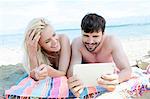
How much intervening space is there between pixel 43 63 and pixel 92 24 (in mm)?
660

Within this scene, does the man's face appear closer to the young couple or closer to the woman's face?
the young couple

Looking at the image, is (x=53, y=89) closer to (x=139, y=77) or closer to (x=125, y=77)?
(x=125, y=77)

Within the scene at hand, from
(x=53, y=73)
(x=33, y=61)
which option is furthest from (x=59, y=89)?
(x=33, y=61)

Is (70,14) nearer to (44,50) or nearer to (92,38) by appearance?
(44,50)

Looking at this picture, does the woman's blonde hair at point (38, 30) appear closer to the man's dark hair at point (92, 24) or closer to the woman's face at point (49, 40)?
the woman's face at point (49, 40)

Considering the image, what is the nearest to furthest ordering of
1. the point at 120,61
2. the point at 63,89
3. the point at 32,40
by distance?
the point at 63,89 → the point at 120,61 → the point at 32,40

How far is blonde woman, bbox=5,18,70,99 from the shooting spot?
8.10ft

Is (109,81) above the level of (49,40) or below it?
below

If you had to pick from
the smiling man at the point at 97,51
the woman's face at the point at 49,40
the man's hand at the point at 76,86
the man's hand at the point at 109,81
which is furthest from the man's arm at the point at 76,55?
the man's hand at the point at 109,81

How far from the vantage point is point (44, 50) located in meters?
2.96

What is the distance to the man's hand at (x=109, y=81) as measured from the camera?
7.32 feet

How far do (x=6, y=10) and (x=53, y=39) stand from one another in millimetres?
9719

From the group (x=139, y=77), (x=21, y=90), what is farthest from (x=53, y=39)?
(x=139, y=77)

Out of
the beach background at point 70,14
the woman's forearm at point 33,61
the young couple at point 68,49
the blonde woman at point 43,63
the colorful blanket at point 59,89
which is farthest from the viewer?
the beach background at point 70,14
